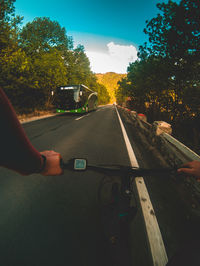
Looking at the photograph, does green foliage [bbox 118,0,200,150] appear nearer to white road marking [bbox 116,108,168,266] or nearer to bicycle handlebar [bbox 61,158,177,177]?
white road marking [bbox 116,108,168,266]

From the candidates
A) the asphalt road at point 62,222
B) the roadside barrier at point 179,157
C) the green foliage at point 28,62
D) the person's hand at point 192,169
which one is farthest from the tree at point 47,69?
the person's hand at point 192,169

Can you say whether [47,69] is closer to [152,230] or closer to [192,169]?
[152,230]

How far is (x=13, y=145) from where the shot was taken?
0.68m

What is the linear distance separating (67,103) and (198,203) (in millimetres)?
14842

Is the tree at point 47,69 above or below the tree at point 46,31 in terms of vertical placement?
below

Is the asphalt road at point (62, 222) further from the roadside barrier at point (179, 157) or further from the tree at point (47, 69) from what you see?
the tree at point (47, 69)

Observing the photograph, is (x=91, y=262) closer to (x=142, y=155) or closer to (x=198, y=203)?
(x=198, y=203)

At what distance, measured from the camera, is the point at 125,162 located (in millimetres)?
4020

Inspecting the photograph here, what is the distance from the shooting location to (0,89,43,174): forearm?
622 millimetres

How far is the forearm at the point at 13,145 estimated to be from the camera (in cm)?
62

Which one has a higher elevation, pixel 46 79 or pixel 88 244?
pixel 46 79

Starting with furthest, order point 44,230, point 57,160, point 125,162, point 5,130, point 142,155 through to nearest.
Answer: point 142,155 → point 125,162 → point 44,230 → point 57,160 → point 5,130

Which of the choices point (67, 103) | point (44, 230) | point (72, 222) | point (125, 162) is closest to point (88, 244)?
point (72, 222)

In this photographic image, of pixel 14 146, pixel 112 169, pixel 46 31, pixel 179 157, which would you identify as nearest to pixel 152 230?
pixel 112 169
